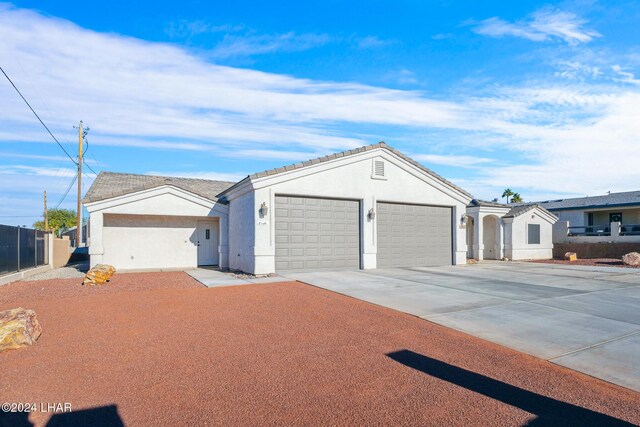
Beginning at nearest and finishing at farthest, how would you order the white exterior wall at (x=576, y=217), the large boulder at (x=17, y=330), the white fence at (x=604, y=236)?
the large boulder at (x=17, y=330)
the white fence at (x=604, y=236)
the white exterior wall at (x=576, y=217)

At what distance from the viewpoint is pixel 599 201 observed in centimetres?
3234

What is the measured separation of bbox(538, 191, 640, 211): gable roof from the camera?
96.8 ft

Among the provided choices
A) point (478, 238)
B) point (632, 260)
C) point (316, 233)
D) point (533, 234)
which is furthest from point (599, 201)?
point (316, 233)

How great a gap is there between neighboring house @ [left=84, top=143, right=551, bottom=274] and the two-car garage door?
0.13 ft

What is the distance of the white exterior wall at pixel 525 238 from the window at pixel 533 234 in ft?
0.61

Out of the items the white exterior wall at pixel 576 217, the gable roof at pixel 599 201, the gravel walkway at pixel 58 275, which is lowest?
the gravel walkway at pixel 58 275

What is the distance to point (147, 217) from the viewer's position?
16.5m

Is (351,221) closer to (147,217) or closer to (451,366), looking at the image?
(147,217)

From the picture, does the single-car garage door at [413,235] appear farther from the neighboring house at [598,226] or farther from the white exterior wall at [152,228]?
the neighboring house at [598,226]

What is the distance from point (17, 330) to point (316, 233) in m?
10.1

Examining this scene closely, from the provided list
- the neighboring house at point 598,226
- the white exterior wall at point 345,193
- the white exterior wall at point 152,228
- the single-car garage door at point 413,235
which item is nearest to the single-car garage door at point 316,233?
the white exterior wall at point 345,193

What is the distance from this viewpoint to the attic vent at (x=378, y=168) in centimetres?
1580

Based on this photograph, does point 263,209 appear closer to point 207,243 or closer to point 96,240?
point 207,243

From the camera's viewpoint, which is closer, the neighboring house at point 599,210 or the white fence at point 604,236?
the white fence at point 604,236
